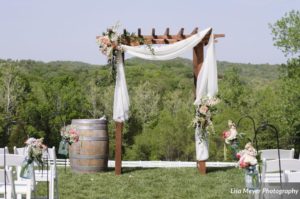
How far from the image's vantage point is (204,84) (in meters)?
10.8

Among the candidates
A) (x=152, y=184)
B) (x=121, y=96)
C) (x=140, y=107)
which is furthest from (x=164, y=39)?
(x=140, y=107)

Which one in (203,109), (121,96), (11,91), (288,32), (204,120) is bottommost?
(204,120)

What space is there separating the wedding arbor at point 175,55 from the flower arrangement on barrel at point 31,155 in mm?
5258

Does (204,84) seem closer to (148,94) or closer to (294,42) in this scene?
(294,42)

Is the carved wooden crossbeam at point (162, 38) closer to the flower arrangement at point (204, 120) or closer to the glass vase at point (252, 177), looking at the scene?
the flower arrangement at point (204, 120)

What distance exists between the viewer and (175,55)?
1083cm

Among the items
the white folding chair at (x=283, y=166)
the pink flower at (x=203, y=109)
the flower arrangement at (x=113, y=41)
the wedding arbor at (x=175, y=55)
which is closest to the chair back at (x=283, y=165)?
the white folding chair at (x=283, y=166)

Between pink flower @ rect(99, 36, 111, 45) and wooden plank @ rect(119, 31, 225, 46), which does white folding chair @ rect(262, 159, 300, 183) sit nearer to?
wooden plank @ rect(119, 31, 225, 46)

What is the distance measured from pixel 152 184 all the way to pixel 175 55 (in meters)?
2.89

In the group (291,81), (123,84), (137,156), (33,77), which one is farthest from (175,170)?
(33,77)

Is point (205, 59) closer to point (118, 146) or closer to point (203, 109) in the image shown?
point (203, 109)

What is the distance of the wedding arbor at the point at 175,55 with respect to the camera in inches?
424

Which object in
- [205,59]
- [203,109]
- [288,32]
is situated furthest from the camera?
[288,32]

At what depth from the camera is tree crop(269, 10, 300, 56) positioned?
22469mm
